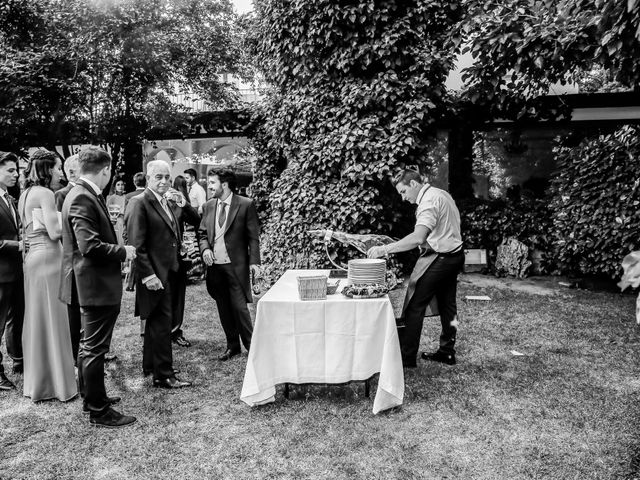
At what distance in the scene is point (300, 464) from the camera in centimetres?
350

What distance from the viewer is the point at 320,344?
171 inches

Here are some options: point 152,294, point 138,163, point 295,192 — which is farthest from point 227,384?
point 138,163

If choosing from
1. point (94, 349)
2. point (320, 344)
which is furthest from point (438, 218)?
point (94, 349)

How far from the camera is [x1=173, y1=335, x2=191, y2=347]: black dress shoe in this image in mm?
6305

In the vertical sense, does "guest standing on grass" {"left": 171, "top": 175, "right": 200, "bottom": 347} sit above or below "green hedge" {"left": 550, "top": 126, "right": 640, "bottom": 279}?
below

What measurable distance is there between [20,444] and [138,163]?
1278 centimetres

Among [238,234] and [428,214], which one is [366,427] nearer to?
[428,214]

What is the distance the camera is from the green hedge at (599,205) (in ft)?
28.2

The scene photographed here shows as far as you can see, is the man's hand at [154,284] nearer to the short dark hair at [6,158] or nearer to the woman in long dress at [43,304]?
the woman in long dress at [43,304]

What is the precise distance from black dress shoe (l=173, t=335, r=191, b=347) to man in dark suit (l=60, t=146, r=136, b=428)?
84.4 inches

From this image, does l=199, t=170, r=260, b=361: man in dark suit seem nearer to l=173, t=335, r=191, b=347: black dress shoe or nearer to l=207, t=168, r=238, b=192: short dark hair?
l=207, t=168, r=238, b=192: short dark hair

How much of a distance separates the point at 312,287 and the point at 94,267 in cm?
170

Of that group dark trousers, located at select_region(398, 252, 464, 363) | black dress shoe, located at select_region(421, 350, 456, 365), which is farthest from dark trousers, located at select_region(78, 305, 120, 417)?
black dress shoe, located at select_region(421, 350, 456, 365)

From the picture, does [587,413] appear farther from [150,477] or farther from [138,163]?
[138,163]
